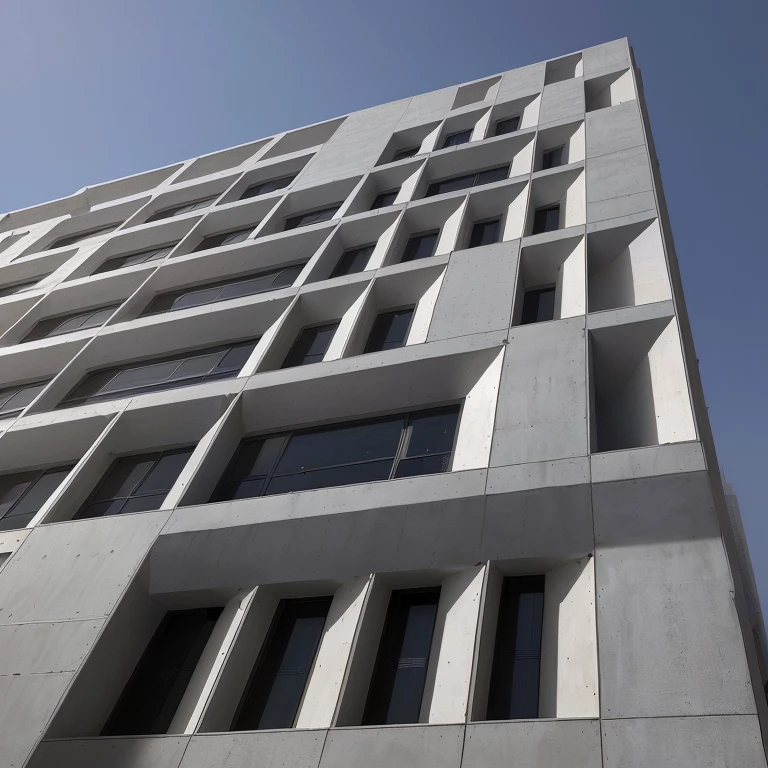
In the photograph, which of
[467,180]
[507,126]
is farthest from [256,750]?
[507,126]

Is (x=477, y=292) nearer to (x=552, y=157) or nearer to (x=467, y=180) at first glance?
(x=467, y=180)

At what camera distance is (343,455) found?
12570 mm

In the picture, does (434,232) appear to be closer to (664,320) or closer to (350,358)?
(350,358)

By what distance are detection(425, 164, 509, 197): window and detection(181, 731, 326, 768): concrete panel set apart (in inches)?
681

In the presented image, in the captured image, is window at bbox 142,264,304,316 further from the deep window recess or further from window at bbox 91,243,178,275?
the deep window recess

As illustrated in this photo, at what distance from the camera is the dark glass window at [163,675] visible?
30.1 feet

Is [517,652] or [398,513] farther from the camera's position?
[398,513]

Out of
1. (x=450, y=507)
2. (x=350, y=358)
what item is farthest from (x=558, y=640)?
(x=350, y=358)

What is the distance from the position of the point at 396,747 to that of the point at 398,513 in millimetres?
3305

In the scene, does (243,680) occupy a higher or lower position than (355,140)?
lower

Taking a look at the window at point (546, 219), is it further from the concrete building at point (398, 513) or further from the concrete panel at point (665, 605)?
the concrete panel at point (665, 605)

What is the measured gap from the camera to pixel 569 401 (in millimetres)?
10352

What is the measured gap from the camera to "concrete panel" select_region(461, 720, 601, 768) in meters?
6.37

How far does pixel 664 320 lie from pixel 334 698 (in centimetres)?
814
